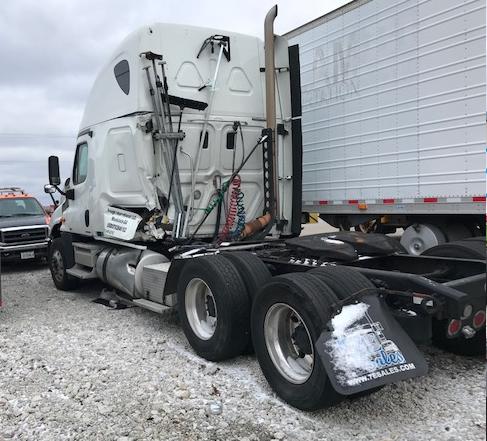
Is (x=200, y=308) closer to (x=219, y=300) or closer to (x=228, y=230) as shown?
(x=219, y=300)

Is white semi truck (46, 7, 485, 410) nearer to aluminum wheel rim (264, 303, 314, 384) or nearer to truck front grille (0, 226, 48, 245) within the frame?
aluminum wheel rim (264, 303, 314, 384)

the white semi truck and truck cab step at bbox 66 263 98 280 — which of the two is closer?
the white semi truck

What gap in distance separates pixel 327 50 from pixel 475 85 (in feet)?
9.02

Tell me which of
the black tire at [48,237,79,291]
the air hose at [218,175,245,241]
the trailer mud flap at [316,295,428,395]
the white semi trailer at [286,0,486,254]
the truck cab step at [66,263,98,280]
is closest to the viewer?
the trailer mud flap at [316,295,428,395]

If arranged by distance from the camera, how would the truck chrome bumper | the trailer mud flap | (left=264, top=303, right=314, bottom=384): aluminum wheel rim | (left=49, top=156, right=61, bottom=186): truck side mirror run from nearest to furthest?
1. the trailer mud flap
2. (left=264, top=303, right=314, bottom=384): aluminum wheel rim
3. (left=49, top=156, right=61, bottom=186): truck side mirror
4. the truck chrome bumper

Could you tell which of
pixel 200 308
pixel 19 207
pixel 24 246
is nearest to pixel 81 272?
pixel 200 308

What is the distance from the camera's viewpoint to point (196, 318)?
4980 millimetres

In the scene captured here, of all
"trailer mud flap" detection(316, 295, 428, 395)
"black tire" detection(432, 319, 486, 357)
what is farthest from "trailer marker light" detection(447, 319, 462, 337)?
"black tire" detection(432, 319, 486, 357)

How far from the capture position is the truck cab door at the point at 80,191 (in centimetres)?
750

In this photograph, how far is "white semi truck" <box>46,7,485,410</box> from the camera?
3484mm

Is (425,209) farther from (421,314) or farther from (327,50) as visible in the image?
(421,314)

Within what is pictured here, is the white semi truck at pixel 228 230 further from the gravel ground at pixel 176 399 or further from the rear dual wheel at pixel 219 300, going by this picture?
the gravel ground at pixel 176 399

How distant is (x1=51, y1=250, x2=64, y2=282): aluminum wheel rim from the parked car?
2165 mm

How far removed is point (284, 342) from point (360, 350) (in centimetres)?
85
